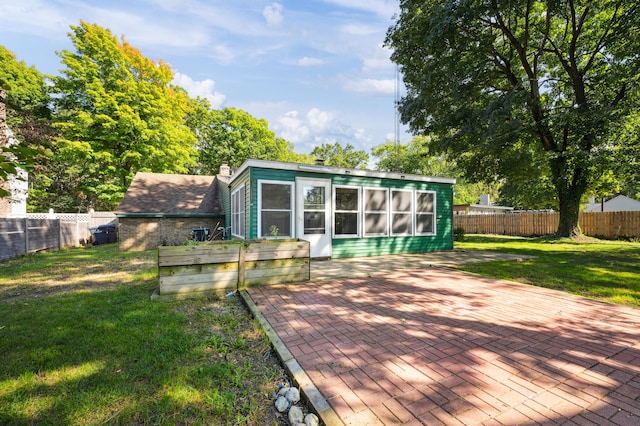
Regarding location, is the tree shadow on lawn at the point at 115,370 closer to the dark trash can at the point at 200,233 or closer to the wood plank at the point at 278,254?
the wood plank at the point at 278,254

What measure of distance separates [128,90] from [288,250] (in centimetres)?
1846

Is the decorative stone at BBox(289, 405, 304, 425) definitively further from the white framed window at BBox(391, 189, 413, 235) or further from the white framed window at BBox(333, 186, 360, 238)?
the white framed window at BBox(391, 189, 413, 235)

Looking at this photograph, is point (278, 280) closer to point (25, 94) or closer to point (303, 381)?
point (303, 381)

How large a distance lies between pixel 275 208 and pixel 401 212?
455 centimetres

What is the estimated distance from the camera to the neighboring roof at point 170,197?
13602mm

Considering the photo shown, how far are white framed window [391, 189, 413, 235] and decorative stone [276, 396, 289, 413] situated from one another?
26.4 feet

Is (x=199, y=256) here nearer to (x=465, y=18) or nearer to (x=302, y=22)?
(x=302, y=22)

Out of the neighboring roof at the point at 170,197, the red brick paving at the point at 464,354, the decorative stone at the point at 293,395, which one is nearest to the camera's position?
the red brick paving at the point at 464,354

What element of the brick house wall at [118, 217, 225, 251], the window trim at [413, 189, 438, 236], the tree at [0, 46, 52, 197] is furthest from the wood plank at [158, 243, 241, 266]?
the tree at [0, 46, 52, 197]

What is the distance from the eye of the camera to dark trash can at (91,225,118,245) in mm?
15285

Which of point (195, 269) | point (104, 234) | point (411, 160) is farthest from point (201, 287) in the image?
point (411, 160)

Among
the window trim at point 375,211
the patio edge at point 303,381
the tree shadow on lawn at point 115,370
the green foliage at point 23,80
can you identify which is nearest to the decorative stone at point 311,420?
the patio edge at point 303,381

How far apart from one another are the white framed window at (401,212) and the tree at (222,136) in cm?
2021

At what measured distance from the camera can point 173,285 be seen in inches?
182
